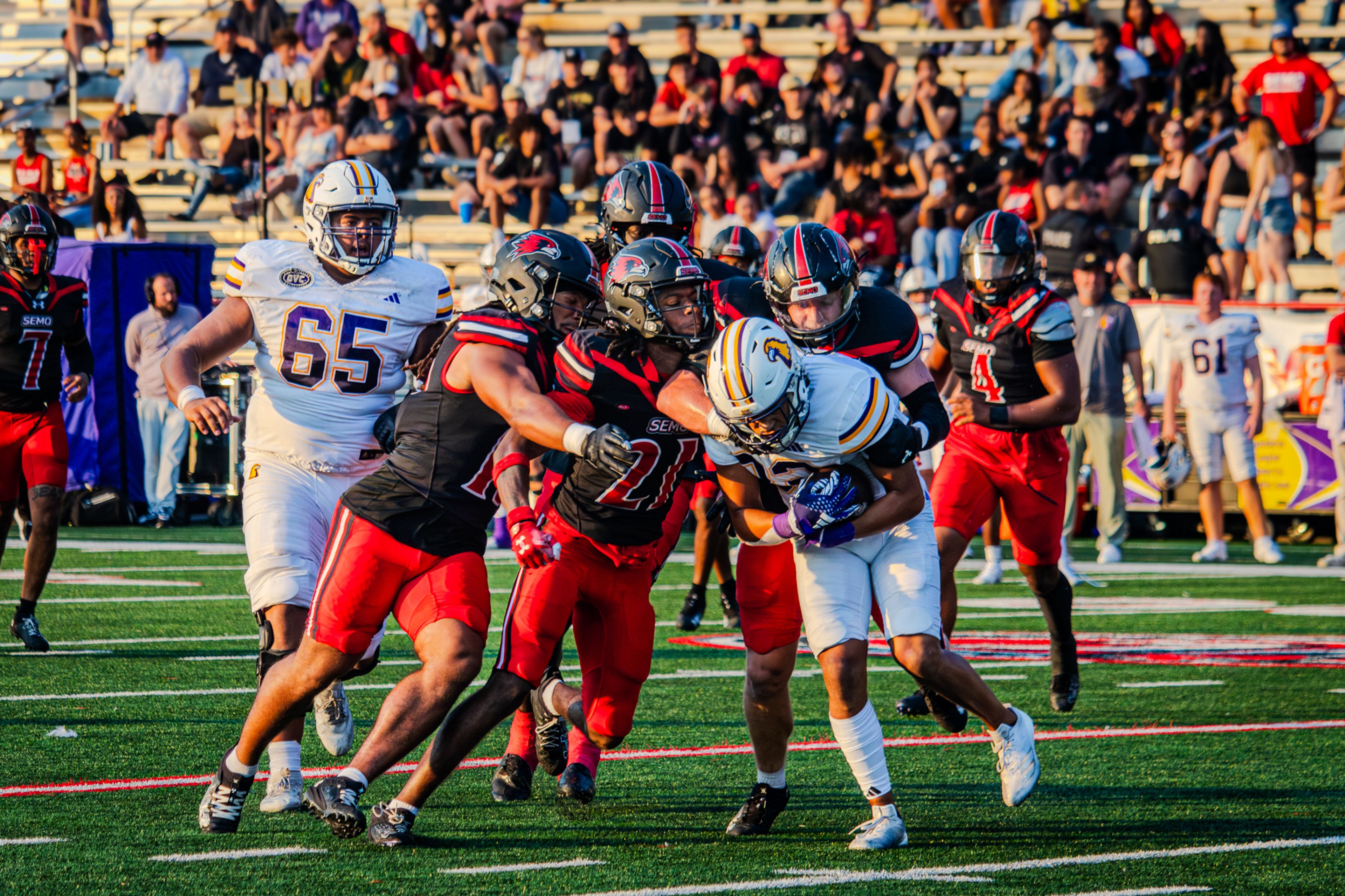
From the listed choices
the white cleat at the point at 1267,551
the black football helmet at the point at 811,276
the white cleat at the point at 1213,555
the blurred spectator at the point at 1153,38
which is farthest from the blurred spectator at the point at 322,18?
the black football helmet at the point at 811,276

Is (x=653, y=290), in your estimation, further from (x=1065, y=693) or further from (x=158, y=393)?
(x=158, y=393)

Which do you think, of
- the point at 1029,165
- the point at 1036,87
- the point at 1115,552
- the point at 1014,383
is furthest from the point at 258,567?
the point at 1036,87

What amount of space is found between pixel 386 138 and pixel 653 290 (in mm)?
14503

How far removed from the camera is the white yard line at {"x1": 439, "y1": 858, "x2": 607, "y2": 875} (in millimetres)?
4445

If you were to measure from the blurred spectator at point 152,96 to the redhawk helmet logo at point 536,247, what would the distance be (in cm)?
1655

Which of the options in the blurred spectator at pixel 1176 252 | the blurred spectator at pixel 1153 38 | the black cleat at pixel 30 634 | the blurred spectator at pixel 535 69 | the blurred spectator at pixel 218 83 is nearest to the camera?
the black cleat at pixel 30 634

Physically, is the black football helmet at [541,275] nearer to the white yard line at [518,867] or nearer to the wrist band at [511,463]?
the wrist band at [511,463]

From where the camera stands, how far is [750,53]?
18.6 meters

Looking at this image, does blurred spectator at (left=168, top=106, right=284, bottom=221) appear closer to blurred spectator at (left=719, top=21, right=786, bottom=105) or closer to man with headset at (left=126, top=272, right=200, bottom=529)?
man with headset at (left=126, top=272, right=200, bottom=529)

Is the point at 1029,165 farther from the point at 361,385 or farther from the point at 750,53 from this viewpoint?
the point at 361,385

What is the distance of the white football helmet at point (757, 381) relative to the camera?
4.53 m

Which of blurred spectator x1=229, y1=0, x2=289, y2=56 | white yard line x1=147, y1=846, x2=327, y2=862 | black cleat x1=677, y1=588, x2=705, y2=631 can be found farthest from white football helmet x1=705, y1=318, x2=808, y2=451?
blurred spectator x1=229, y1=0, x2=289, y2=56

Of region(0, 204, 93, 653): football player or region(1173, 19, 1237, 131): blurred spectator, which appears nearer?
region(0, 204, 93, 653): football player

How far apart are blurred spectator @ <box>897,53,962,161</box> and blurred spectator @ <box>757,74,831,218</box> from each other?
3.06ft
